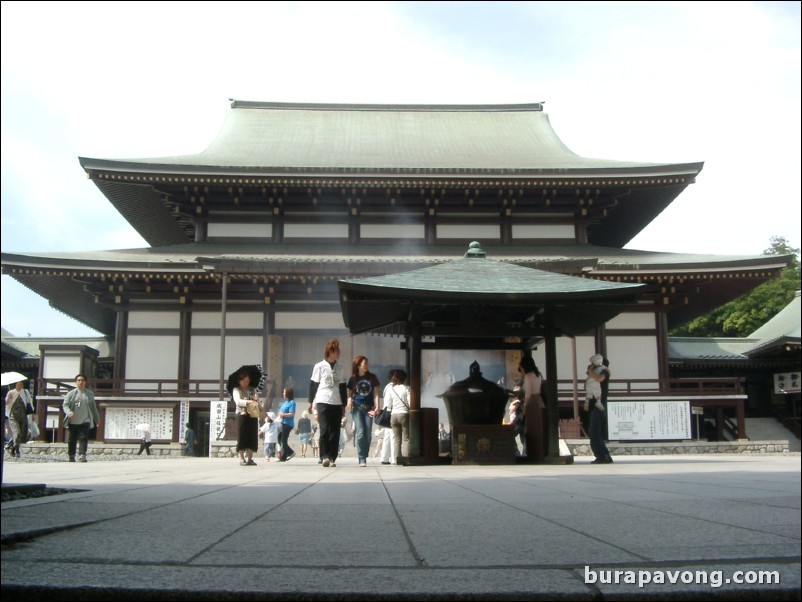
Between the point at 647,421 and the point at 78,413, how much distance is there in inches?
493

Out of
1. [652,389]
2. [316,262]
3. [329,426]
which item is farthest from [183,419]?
[652,389]

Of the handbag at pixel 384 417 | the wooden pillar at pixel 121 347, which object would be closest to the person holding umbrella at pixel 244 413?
the handbag at pixel 384 417

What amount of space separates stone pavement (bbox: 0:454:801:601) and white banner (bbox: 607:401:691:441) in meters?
13.2

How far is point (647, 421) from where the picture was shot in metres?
17.6

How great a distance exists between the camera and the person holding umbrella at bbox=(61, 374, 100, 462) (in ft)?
42.0

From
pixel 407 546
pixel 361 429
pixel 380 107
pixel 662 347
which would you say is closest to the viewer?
pixel 407 546

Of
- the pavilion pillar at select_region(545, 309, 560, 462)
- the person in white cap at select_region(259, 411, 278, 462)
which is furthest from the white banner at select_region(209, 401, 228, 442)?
the pavilion pillar at select_region(545, 309, 560, 462)

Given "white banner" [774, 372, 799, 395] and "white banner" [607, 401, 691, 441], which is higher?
"white banner" [774, 372, 799, 395]

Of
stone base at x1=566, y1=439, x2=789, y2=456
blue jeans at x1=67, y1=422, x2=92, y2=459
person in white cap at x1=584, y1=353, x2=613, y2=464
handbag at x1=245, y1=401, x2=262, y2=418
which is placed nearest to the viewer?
person in white cap at x1=584, y1=353, x2=613, y2=464

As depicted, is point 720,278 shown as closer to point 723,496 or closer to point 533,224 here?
point 533,224

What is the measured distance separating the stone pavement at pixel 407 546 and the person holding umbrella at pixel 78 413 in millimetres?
8796

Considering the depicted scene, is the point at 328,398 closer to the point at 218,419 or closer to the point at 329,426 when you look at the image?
the point at 329,426

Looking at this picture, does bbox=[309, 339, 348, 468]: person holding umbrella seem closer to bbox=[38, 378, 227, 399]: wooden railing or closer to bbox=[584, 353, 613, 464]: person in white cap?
bbox=[584, 353, 613, 464]: person in white cap

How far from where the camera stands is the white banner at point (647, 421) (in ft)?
57.7
